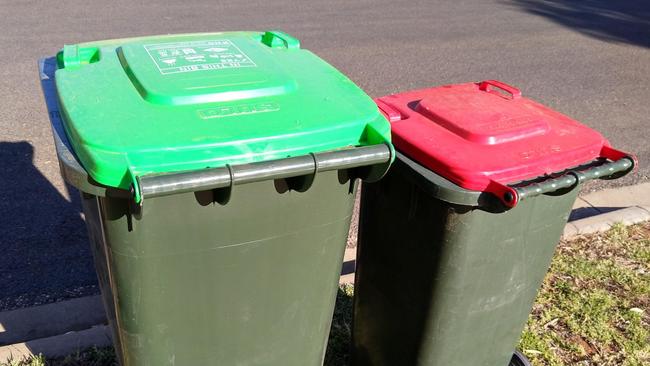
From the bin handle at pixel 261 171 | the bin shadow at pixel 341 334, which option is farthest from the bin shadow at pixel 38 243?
the bin handle at pixel 261 171

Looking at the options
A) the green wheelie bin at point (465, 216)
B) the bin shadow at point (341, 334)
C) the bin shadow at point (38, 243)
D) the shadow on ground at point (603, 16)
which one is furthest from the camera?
the shadow on ground at point (603, 16)

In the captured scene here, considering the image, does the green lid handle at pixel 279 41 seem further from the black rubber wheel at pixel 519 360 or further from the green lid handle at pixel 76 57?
the black rubber wheel at pixel 519 360

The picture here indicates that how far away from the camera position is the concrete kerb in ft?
8.70

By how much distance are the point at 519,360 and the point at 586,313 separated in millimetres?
733

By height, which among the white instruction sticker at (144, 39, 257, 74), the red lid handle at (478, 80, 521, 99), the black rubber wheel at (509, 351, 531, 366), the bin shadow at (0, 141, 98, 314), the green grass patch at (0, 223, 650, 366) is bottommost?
the bin shadow at (0, 141, 98, 314)

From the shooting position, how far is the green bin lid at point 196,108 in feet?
5.07

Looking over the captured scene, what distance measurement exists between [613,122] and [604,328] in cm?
334

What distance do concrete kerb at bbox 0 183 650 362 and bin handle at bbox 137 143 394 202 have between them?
5.10ft

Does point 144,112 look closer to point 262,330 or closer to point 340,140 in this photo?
point 340,140

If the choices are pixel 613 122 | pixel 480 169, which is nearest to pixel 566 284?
pixel 480 169

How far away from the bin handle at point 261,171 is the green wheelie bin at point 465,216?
27 cm

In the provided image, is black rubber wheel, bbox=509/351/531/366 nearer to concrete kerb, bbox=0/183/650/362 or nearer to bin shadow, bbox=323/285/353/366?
bin shadow, bbox=323/285/353/366

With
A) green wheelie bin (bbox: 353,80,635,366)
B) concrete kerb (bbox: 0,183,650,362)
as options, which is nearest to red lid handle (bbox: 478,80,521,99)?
green wheelie bin (bbox: 353,80,635,366)

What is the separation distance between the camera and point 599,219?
3.94 metres
